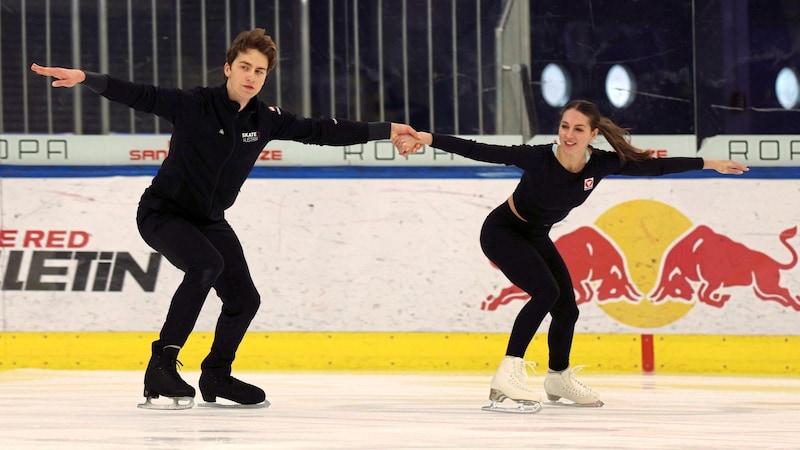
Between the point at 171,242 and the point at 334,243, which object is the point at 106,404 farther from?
the point at 334,243

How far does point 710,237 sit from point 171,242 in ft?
11.8

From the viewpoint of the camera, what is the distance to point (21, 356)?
291 inches

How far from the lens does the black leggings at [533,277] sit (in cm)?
527

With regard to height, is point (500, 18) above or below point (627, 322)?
above

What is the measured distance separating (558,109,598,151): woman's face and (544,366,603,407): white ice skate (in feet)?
3.06

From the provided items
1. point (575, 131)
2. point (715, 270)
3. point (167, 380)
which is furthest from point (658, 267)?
point (167, 380)

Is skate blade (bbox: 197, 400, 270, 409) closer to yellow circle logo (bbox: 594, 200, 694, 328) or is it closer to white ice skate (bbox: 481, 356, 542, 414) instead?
white ice skate (bbox: 481, 356, 542, 414)

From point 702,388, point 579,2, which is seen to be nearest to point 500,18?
point 579,2

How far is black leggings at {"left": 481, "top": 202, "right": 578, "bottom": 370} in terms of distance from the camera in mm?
5266

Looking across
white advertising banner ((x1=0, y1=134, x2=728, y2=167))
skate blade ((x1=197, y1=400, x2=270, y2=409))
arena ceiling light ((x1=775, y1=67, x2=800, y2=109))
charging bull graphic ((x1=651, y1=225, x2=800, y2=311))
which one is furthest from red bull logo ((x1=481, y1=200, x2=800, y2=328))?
skate blade ((x1=197, y1=400, x2=270, y2=409))

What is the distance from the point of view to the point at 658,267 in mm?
7477

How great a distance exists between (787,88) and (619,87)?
39.9 inches

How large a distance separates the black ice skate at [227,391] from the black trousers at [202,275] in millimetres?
42

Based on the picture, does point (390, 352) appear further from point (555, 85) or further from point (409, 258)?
→ point (555, 85)
